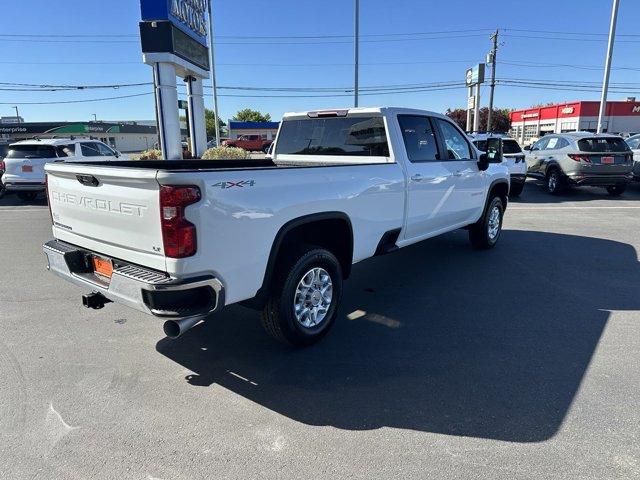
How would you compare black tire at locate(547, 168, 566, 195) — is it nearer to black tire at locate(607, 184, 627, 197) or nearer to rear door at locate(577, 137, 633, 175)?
rear door at locate(577, 137, 633, 175)

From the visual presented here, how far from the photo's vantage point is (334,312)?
408 centimetres

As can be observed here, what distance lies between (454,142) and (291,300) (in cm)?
353

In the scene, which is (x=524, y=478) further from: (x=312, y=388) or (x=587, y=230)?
(x=587, y=230)

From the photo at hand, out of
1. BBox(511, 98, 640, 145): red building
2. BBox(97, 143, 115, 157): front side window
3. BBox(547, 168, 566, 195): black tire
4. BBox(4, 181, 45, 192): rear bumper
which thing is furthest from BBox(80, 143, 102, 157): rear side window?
BBox(511, 98, 640, 145): red building

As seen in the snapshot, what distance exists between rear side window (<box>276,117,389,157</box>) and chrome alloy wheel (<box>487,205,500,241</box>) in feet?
9.94

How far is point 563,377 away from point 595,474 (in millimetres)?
1042

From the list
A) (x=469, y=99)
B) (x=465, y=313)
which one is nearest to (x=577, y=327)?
(x=465, y=313)

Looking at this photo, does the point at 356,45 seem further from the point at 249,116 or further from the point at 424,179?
the point at 249,116

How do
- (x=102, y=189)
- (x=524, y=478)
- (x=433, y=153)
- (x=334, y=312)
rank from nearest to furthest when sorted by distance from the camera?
(x=524, y=478)
(x=102, y=189)
(x=334, y=312)
(x=433, y=153)

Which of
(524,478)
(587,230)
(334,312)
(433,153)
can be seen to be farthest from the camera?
(587,230)

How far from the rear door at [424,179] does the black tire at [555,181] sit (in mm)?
9113

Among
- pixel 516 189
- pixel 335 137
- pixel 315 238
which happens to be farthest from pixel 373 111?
pixel 516 189

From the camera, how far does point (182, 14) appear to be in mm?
16797

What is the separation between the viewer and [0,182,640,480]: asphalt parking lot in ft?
8.39
